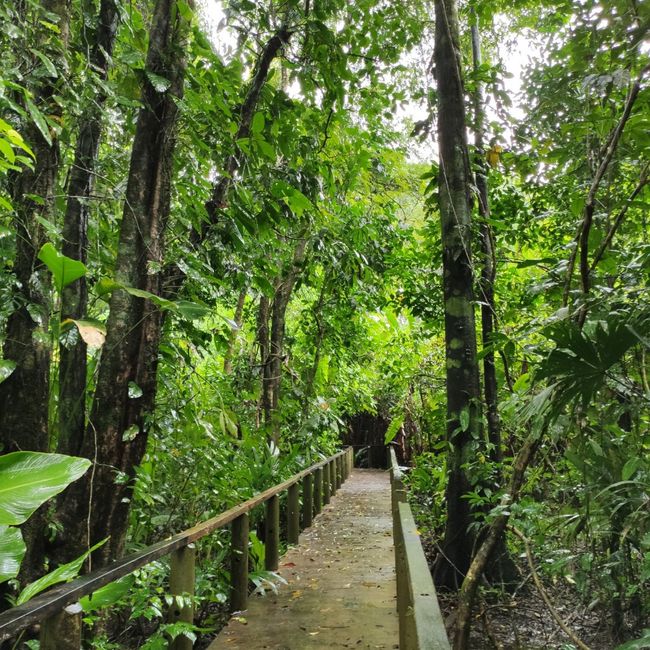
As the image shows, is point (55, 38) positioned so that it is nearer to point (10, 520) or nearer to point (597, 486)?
point (10, 520)

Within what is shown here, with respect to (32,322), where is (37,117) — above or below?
above

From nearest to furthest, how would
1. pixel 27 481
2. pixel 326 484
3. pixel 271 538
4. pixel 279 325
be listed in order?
pixel 27 481, pixel 271 538, pixel 279 325, pixel 326 484

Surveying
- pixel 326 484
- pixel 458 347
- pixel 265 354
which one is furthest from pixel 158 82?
pixel 326 484

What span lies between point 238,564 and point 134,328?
1.98 metres

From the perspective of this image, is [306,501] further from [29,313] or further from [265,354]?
[29,313]

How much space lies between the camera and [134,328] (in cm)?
284

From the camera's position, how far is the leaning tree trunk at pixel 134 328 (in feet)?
8.93

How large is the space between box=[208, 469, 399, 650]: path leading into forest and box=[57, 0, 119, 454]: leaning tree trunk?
1633 mm

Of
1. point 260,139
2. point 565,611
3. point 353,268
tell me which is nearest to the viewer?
point 260,139

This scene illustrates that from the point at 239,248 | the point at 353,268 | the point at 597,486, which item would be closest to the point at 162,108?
the point at 239,248

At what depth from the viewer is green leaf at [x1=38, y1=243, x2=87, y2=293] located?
6.40 ft

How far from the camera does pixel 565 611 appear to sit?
397 cm

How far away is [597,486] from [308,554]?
4.06 metres

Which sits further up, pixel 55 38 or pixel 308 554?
pixel 55 38
